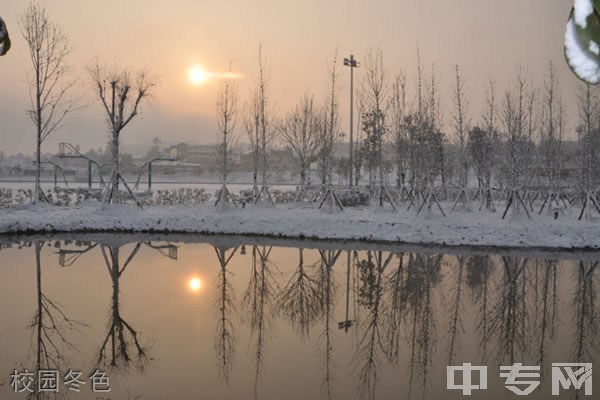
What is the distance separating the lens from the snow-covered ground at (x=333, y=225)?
13.7m

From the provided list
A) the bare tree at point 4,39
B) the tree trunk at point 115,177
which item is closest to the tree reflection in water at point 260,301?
the bare tree at point 4,39

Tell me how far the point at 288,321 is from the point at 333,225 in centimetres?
847

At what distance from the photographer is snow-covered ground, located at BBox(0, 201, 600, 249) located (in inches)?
539

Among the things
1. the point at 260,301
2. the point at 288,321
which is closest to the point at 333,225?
the point at 260,301

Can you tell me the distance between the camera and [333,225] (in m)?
15.3

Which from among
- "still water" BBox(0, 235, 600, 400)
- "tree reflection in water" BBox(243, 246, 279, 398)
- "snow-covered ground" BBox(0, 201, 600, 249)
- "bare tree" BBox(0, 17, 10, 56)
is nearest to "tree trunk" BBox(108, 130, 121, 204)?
"snow-covered ground" BBox(0, 201, 600, 249)

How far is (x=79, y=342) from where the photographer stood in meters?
5.86

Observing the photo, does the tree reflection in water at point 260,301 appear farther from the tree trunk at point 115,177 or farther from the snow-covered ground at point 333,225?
the tree trunk at point 115,177

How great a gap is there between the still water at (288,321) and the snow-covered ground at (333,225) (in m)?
1.67

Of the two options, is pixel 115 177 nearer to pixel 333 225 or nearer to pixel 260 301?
pixel 333 225

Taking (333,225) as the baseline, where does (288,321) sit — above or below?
below

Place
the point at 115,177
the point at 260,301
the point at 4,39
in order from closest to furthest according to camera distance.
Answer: the point at 4,39
the point at 260,301
the point at 115,177

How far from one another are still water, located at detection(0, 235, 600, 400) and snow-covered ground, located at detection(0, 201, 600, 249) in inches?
65.8

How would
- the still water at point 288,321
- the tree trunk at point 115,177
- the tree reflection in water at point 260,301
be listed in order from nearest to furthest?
the still water at point 288,321 → the tree reflection in water at point 260,301 → the tree trunk at point 115,177
